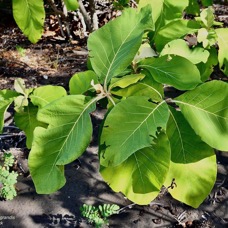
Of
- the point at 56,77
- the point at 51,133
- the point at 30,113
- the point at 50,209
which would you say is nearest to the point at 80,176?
the point at 50,209

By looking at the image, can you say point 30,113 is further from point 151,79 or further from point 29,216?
point 29,216

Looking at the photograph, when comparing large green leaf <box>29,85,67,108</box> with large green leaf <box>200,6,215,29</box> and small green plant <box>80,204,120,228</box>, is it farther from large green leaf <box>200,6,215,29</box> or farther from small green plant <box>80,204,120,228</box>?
small green plant <box>80,204,120,228</box>

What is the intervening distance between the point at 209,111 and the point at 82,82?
1.28 feet

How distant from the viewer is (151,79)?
1.12 meters

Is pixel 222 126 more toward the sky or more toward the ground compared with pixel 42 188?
more toward the sky

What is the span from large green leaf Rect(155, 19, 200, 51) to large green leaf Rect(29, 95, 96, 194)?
1.43 feet

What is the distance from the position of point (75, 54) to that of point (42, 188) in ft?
12.5

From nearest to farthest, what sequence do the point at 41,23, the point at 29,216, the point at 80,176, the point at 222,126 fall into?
the point at 222,126 < the point at 41,23 < the point at 29,216 < the point at 80,176

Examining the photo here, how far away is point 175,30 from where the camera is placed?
4.16 ft

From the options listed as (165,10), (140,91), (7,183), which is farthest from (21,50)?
(140,91)

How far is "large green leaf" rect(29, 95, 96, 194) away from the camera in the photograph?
3.10ft

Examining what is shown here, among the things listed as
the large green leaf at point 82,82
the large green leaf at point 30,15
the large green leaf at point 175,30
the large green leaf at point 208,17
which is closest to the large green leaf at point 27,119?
the large green leaf at point 82,82

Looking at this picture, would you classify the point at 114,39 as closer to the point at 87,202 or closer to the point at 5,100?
the point at 5,100

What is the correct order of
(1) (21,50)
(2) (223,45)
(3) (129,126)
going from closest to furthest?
1. (3) (129,126)
2. (2) (223,45)
3. (1) (21,50)
